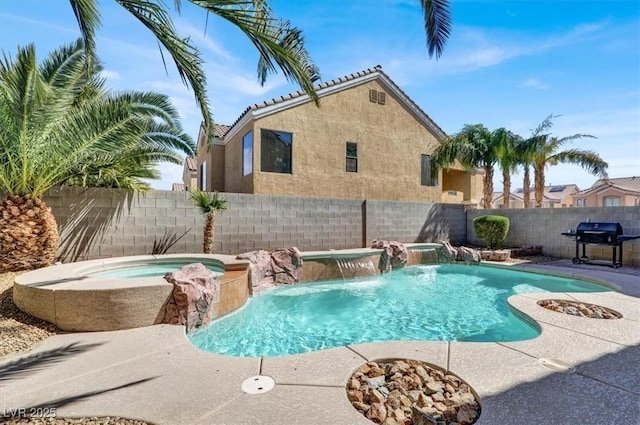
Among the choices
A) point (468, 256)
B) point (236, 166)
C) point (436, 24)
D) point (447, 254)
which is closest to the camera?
point (436, 24)

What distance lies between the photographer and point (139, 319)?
4.95 metres

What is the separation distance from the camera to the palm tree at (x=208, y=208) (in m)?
10.2

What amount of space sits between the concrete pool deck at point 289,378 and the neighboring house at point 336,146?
1016 centimetres

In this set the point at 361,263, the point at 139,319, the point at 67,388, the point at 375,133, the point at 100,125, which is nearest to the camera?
the point at 67,388

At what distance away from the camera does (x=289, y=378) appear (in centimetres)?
332

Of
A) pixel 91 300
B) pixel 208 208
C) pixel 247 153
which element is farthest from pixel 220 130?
pixel 91 300

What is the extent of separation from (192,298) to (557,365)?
5424 millimetres

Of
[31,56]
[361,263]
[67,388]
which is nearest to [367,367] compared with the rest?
[67,388]

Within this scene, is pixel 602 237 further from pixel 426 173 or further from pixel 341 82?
pixel 341 82

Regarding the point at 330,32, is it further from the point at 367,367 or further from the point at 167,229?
the point at 367,367

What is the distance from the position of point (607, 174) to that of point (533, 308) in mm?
16644

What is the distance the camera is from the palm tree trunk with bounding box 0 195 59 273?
21.8 feet

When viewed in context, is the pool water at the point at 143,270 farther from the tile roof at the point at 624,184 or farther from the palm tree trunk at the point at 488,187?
the tile roof at the point at 624,184

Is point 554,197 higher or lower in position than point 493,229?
higher
